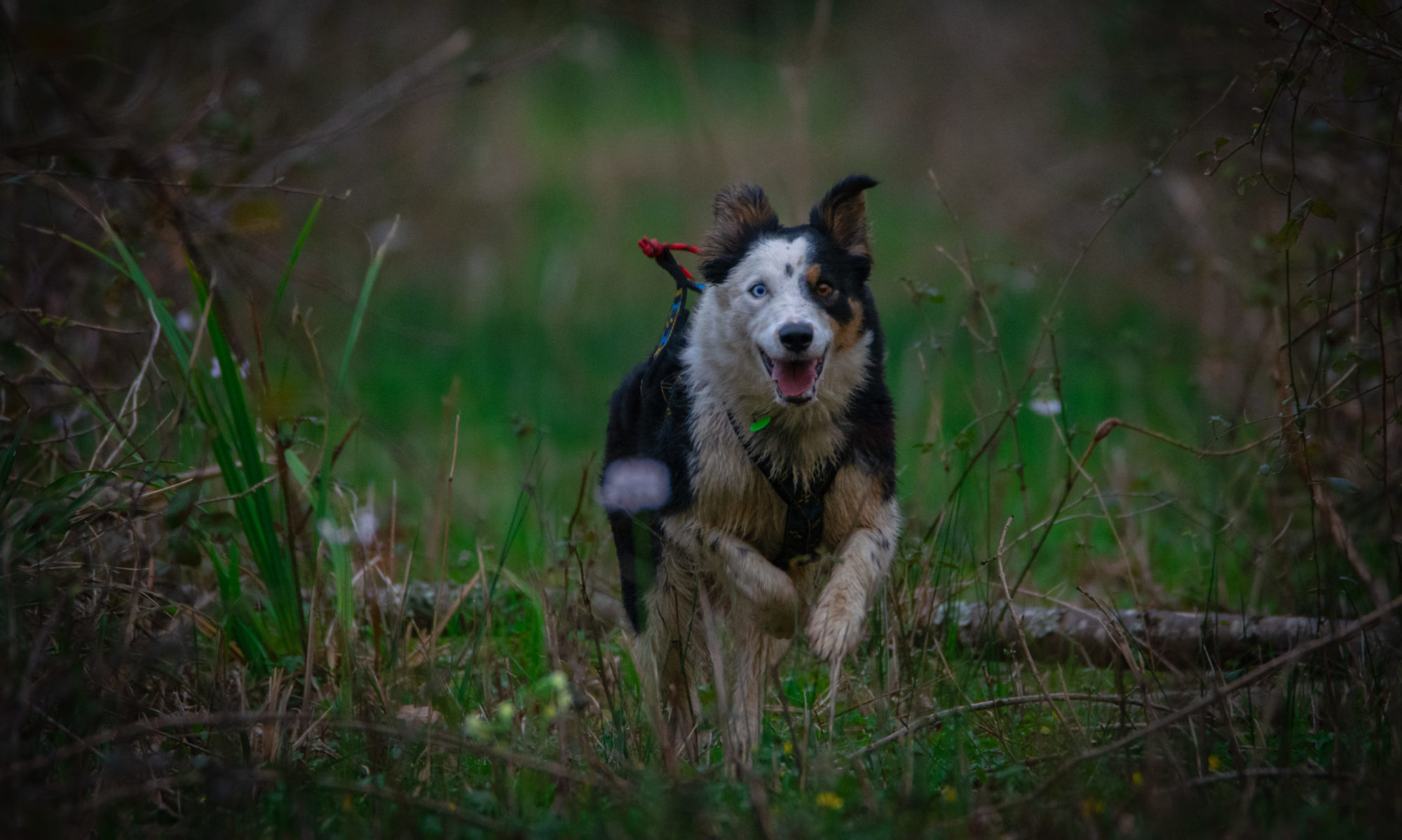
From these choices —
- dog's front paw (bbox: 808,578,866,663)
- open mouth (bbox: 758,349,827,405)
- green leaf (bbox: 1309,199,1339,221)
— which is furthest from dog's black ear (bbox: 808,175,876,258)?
green leaf (bbox: 1309,199,1339,221)

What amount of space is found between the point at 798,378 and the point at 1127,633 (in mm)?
1223

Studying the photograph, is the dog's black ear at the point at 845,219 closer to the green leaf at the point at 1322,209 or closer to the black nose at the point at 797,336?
the black nose at the point at 797,336

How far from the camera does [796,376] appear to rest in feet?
11.4

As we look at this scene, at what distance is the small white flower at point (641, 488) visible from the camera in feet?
12.0

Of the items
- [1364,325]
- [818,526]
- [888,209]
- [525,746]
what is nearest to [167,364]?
[525,746]

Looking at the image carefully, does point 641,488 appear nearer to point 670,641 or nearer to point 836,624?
point 670,641

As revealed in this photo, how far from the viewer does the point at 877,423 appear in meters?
3.71

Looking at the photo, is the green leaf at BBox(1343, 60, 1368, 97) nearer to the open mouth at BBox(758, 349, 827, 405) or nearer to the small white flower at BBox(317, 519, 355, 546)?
the open mouth at BBox(758, 349, 827, 405)

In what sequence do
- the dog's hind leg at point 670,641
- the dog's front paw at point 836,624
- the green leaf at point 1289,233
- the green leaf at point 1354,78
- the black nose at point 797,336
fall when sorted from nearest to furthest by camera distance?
1. the green leaf at point 1354,78
2. the green leaf at point 1289,233
3. the dog's front paw at point 836,624
4. the black nose at point 797,336
5. the dog's hind leg at point 670,641

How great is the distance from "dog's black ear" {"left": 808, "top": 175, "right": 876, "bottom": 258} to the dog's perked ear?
16cm

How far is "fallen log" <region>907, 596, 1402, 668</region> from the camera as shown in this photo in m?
3.53

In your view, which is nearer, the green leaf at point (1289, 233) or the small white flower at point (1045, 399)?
the green leaf at point (1289, 233)

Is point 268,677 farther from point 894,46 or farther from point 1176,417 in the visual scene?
point 894,46

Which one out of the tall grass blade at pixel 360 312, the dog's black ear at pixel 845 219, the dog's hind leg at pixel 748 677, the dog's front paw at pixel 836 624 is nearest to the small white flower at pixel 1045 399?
the dog's black ear at pixel 845 219
